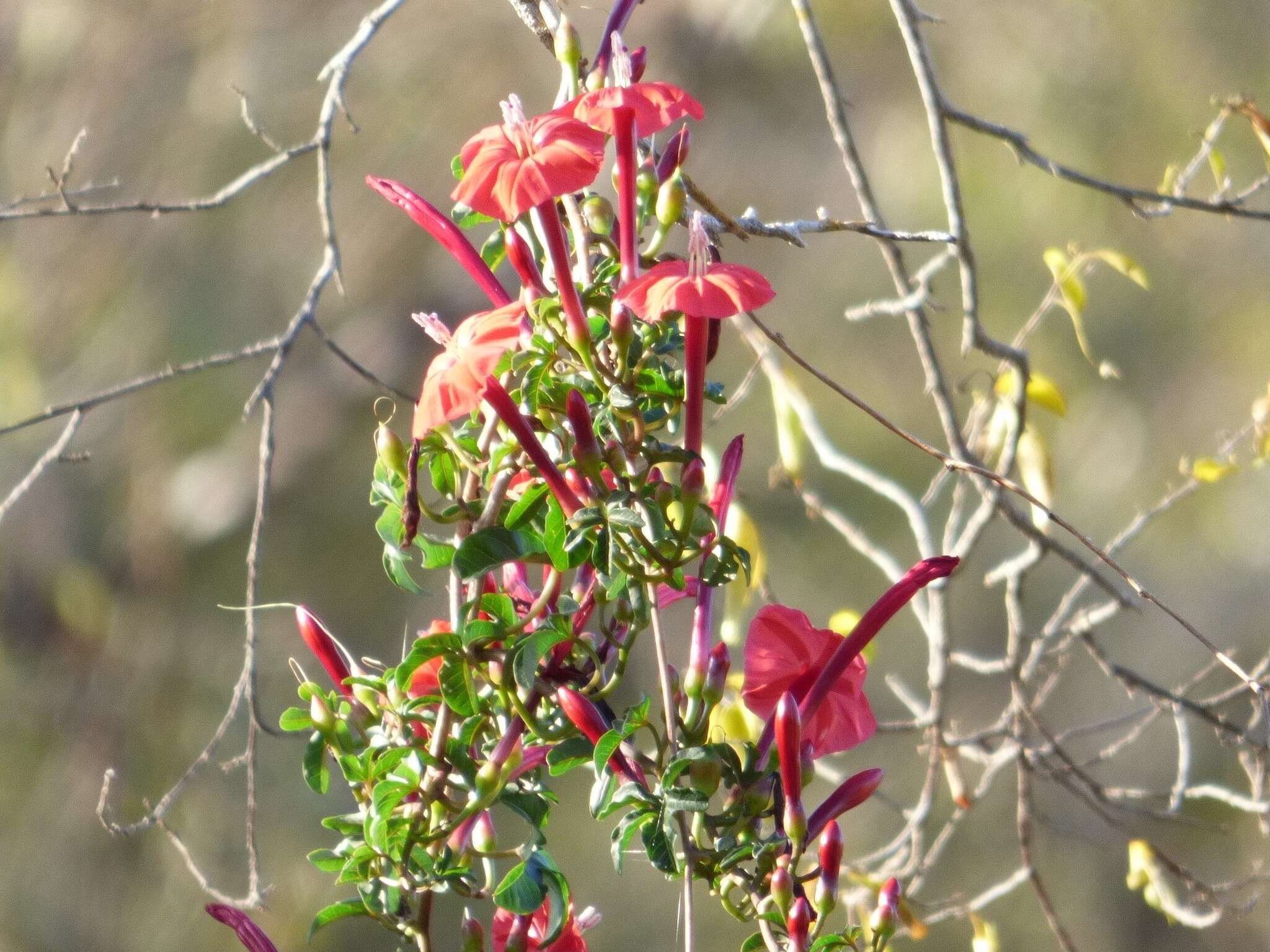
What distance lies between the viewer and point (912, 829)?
101cm

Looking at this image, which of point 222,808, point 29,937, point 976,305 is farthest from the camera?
point 222,808

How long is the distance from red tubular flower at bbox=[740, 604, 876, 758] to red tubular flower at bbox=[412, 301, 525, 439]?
0.16m

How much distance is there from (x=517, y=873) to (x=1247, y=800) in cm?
73

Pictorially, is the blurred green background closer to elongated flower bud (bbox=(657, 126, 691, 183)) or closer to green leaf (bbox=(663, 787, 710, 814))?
elongated flower bud (bbox=(657, 126, 691, 183))

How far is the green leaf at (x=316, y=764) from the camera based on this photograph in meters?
0.47

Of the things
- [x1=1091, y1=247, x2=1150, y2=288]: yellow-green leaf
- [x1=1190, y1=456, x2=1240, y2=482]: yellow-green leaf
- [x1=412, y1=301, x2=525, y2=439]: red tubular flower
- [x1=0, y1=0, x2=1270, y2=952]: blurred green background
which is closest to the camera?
[x1=412, y1=301, x2=525, y2=439]: red tubular flower

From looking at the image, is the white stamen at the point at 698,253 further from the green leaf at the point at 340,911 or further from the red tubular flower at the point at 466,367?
the green leaf at the point at 340,911

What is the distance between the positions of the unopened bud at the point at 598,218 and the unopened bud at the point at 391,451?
131 millimetres

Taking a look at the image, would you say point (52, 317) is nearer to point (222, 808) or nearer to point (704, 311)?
point (222, 808)

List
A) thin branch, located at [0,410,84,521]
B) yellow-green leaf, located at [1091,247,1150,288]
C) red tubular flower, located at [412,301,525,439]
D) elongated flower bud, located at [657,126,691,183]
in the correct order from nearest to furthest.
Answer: red tubular flower, located at [412,301,525,439] < elongated flower bud, located at [657,126,691,183] < thin branch, located at [0,410,84,521] < yellow-green leaf, located at [1091,247,1150,288]

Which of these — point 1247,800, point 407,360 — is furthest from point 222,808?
point 1247,800

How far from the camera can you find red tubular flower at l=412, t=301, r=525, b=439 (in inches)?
15.3

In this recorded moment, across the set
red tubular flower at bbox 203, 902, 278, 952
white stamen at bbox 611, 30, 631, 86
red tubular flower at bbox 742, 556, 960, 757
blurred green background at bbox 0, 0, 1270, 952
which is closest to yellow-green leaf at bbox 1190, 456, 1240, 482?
red tubular flower at bbox 742, 556, 960, 757

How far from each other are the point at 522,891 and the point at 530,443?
0.17 metres
